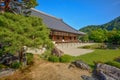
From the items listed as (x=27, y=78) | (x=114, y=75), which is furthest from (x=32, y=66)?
(x=114, y=75)

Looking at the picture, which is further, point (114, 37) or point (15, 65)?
point (114, 37)

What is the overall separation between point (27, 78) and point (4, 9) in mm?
6725

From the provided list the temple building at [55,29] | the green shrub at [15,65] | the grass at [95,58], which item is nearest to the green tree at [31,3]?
the green shrub at [15,65]

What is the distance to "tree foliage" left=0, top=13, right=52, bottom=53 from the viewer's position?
915 cm

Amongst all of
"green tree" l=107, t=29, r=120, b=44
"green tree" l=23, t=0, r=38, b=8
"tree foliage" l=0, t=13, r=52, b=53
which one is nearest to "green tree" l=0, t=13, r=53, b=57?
"tree foliage" l=0, t=13, r=52, b=53

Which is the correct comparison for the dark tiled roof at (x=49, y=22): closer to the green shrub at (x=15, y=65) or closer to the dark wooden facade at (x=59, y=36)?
the dark wooden facade at (x=59, y=36)

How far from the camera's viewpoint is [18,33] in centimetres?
981

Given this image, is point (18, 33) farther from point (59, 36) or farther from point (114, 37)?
point (114, 37)

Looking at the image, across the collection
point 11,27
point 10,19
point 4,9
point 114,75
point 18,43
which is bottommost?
point 114,75

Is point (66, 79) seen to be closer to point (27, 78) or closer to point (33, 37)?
point (27, 78)

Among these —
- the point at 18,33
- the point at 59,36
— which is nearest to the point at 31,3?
the point at 18,33

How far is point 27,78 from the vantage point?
969cm

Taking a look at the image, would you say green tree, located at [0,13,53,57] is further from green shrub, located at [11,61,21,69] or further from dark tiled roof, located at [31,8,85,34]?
dark tiled roof, located at [31,8,85,34]

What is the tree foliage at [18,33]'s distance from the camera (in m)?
9.15
